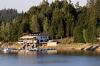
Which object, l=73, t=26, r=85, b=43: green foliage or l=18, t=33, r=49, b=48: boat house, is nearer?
l=73, t=26, r=85, b=43: green foliage

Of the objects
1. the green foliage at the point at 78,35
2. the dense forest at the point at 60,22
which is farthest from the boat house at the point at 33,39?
the green foliage at the point at 78,35

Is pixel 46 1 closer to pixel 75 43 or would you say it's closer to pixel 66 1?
pixel 66 1

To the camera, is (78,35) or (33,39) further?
(33,39)

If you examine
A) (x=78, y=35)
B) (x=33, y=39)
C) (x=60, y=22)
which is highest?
(x=60, y=22)

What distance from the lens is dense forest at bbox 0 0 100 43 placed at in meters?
102

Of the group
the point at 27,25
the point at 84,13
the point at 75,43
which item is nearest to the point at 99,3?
the point at 84,13

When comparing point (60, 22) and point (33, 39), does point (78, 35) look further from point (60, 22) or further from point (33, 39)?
point (33, 39)

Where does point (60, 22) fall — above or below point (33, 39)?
above

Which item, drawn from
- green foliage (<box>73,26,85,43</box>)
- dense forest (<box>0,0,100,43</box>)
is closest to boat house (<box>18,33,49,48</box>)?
dense forest (<box>0,0,100,43</box>)

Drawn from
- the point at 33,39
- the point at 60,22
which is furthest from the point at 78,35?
the point at 33,39

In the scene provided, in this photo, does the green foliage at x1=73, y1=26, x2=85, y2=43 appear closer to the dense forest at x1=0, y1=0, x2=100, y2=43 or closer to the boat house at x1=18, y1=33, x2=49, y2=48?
the dense forest at x1=0, y1=0, x2=100, y2=43

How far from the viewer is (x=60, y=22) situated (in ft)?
365

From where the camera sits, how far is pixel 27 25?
119m

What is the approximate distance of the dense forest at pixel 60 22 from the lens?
101938 mm
